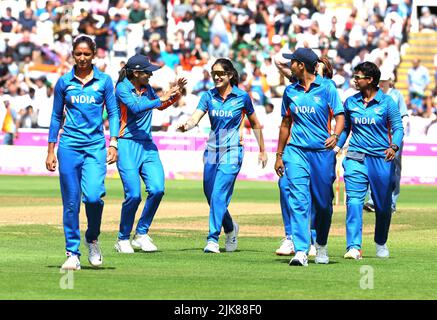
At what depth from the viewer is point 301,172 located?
597 inches

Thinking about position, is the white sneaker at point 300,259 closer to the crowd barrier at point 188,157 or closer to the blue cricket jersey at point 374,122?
the blue cricket jersey at point 374,122

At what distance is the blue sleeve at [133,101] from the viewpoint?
16906 mm

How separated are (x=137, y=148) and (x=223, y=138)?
1.09 meters

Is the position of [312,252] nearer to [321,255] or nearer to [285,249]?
[285,249]

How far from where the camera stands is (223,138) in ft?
56.9

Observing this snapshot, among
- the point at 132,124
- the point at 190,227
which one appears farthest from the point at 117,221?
the point at 132,124

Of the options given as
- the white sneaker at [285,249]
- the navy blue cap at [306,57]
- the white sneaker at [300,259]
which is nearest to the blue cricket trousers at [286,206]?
the white sneaker at [285,249]

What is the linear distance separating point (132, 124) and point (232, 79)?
1371mm

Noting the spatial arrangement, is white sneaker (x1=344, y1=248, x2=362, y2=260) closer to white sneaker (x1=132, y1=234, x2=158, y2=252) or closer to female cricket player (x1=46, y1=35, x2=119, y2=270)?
white sneaker (x1=132, y1=234, x2=158, y2=252)

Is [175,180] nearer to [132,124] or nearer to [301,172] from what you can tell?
[132,124]

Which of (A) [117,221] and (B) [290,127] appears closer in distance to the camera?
(B) [290,127]

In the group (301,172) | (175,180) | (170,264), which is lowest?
(175,180)
